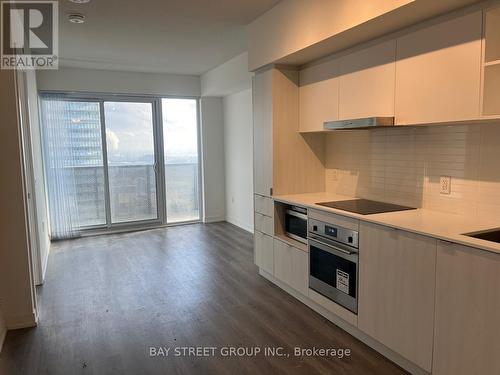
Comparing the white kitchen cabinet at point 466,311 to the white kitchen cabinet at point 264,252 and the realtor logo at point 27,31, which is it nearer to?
the white kitchen cabinet at point 264,252

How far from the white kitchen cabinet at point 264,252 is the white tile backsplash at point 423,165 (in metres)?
0.88

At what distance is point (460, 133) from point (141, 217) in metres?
5.33

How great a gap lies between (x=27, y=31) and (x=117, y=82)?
2.24 metres

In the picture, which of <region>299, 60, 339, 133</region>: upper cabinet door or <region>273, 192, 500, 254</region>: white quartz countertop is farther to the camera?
<region>299, 60, 339, 133</region>: upper cabinet door

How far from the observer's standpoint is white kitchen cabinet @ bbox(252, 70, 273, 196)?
11.7 ft

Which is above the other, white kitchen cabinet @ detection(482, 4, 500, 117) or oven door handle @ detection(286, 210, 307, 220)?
white kitchen cabinet @ detection(482, 4, 500, 117)

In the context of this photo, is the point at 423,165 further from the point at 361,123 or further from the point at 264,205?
the point at 264,205

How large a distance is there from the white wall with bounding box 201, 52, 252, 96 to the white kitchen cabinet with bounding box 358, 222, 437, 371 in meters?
3.29

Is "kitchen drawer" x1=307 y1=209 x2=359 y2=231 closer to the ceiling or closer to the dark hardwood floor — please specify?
the dark hardwood floor

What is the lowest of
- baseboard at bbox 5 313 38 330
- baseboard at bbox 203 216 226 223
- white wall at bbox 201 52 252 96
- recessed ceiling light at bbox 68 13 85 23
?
baseboard at bbox 5 313 38 330

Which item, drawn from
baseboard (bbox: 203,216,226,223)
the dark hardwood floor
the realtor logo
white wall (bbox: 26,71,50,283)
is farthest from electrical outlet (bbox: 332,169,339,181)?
baseboard (bbox: 203,216,226,223)

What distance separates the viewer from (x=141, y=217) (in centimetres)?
648

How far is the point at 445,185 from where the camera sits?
8.53ft

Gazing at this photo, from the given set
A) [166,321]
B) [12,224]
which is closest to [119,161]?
[12,224]
